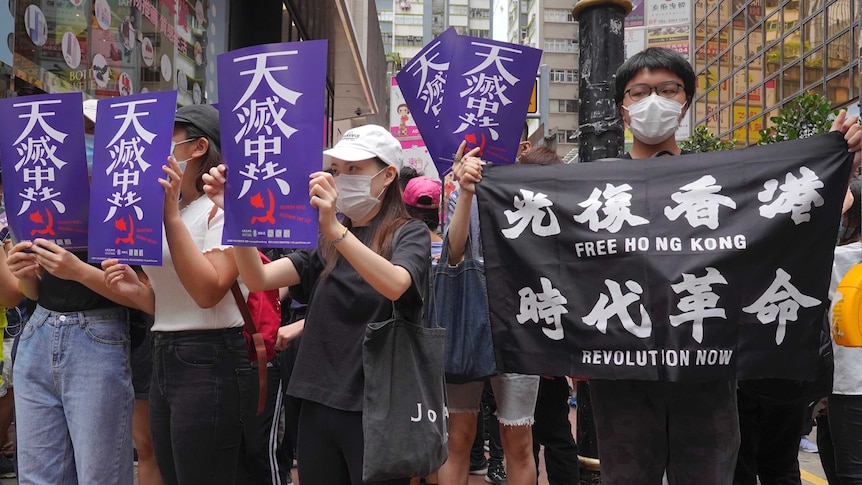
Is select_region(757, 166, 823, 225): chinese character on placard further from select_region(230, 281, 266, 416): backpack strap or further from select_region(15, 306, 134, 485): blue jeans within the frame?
select_region(15, 306, 134, 485): blue jeans

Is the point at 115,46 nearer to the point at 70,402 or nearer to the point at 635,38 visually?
the point at 70,402

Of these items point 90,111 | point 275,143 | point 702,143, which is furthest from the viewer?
point 702,143

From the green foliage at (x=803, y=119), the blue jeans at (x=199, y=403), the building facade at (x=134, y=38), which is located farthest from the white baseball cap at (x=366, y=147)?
the green foliage at (x=803, y=119)

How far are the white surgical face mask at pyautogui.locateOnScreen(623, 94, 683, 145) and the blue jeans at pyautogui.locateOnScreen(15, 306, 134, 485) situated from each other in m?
2.11

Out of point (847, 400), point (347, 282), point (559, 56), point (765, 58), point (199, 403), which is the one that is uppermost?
point (559, 56)

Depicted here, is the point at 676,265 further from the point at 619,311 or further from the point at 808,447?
the point at 808,447

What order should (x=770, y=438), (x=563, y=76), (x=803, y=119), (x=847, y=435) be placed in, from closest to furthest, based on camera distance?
(x=847, y=435)
(x=770, y=438)
(x=803, y=119)
(x=563, y=76)

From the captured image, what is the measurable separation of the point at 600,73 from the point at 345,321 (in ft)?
7.72

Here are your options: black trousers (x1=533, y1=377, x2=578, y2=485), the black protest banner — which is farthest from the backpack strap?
Answer: black trousers (x1=533, y1=377, x2=578, y2=485)

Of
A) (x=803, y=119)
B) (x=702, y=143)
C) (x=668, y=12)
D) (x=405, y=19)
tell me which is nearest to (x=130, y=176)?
(x=803, y=119)

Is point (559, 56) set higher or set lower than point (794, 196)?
higher

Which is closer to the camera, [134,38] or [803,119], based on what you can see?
[134,38]

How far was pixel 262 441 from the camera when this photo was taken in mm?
2963

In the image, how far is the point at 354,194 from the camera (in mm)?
2465
